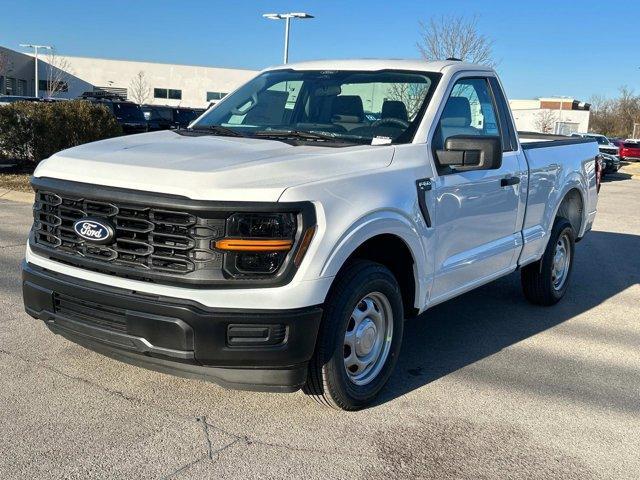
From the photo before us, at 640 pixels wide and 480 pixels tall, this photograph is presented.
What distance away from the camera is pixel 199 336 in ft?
10.7

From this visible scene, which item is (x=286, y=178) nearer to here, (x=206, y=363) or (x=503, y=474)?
(x=206, y=363)

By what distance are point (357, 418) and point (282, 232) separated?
1273 millimetres

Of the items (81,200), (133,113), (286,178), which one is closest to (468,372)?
(286,178)

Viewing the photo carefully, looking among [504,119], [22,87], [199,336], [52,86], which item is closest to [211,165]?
[199,336]

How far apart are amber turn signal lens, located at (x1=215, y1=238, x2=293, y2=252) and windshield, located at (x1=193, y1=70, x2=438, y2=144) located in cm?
127

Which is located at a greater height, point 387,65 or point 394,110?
point 387,65

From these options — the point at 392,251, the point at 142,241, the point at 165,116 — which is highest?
the point at 165,116

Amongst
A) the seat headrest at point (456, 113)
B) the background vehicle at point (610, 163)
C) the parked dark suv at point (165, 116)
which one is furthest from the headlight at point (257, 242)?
A: the background vehicle at point (610, 163)

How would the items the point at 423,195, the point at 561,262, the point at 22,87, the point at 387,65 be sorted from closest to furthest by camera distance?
the point at 423,195
the point at 387,65
the point at 561,262
the point at 22,87

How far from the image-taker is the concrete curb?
11.7m

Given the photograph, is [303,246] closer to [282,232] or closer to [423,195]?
[282,232]

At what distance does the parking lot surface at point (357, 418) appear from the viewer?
3.33m

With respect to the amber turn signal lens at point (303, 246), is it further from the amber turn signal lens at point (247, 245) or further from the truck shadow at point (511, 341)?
the truck shadow at point (511, 341)

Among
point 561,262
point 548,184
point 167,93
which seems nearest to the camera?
point 548,184
